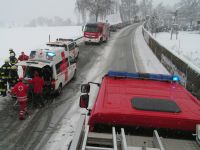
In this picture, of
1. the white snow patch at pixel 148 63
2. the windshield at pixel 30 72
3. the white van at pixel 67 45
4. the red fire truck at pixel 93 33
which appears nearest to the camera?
the windshield at pixel 30 72

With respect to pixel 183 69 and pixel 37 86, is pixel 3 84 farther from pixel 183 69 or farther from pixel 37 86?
pixel 183 69

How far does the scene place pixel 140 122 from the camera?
206 inches

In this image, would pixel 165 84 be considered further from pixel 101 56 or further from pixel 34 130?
pixel 101 56

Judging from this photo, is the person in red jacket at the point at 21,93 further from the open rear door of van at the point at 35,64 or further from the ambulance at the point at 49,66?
the ambulance at the point at 49,66

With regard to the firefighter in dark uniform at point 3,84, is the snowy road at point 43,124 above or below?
below

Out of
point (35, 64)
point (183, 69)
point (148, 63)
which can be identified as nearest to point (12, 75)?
point (35, 64)

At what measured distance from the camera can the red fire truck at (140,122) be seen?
4720 mm

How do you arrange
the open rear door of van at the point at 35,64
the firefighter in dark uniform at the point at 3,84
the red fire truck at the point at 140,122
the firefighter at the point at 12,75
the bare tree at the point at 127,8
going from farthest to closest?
the bare tree at the point at 127,8, the firefighter at the point at 12,75, the firefighter in dark uniform at the point at 3,84, the open rear door of van at the point at 35,64, the red fire truck at the point at 140,122

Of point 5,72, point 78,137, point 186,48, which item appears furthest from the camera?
point 186,48

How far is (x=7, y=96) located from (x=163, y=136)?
12.6 meters

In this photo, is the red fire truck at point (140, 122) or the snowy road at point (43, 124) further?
the snowy road at point (43, 124)

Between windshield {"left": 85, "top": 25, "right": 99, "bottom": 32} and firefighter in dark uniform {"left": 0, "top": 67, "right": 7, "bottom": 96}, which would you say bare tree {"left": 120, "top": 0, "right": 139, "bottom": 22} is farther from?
firefighter in dark uniform {"left": 0, "top": 67, "right": 7, "bottom": 96}

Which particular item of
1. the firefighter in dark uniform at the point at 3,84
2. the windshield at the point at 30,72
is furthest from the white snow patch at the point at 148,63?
the firefighter in dark uniform at the point at 3,84

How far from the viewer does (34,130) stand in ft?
40.9
